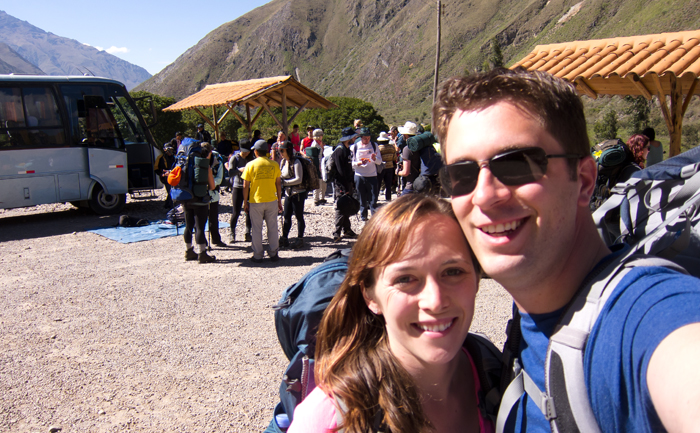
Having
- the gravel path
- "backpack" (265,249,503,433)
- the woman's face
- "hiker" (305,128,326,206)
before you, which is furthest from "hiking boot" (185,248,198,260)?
the woman's face

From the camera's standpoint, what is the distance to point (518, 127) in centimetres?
121

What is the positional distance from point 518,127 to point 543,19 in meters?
102

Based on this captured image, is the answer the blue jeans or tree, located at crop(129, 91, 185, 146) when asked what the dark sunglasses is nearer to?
the blue jeans

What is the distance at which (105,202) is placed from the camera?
11516mm

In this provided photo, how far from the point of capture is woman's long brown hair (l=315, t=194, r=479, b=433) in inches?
53.6

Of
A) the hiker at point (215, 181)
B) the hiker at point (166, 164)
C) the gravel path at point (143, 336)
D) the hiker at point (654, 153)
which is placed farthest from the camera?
the hiker at point (166, 164)

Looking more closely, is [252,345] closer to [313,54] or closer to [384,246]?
[384,246]

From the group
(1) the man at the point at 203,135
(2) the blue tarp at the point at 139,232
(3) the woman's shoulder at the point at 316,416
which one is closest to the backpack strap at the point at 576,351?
(3) the woman's shoulder at the point at 316,416

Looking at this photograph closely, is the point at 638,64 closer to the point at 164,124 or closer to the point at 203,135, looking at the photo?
the point at 203,135

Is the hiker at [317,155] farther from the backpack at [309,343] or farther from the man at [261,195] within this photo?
the backpack at [309,343]

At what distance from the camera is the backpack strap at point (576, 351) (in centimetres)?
A: 96

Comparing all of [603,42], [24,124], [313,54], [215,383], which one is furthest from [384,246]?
[313,54]

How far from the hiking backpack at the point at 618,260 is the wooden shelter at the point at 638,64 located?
496 centimetres

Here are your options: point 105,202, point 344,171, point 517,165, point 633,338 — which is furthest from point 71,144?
point 633,338
